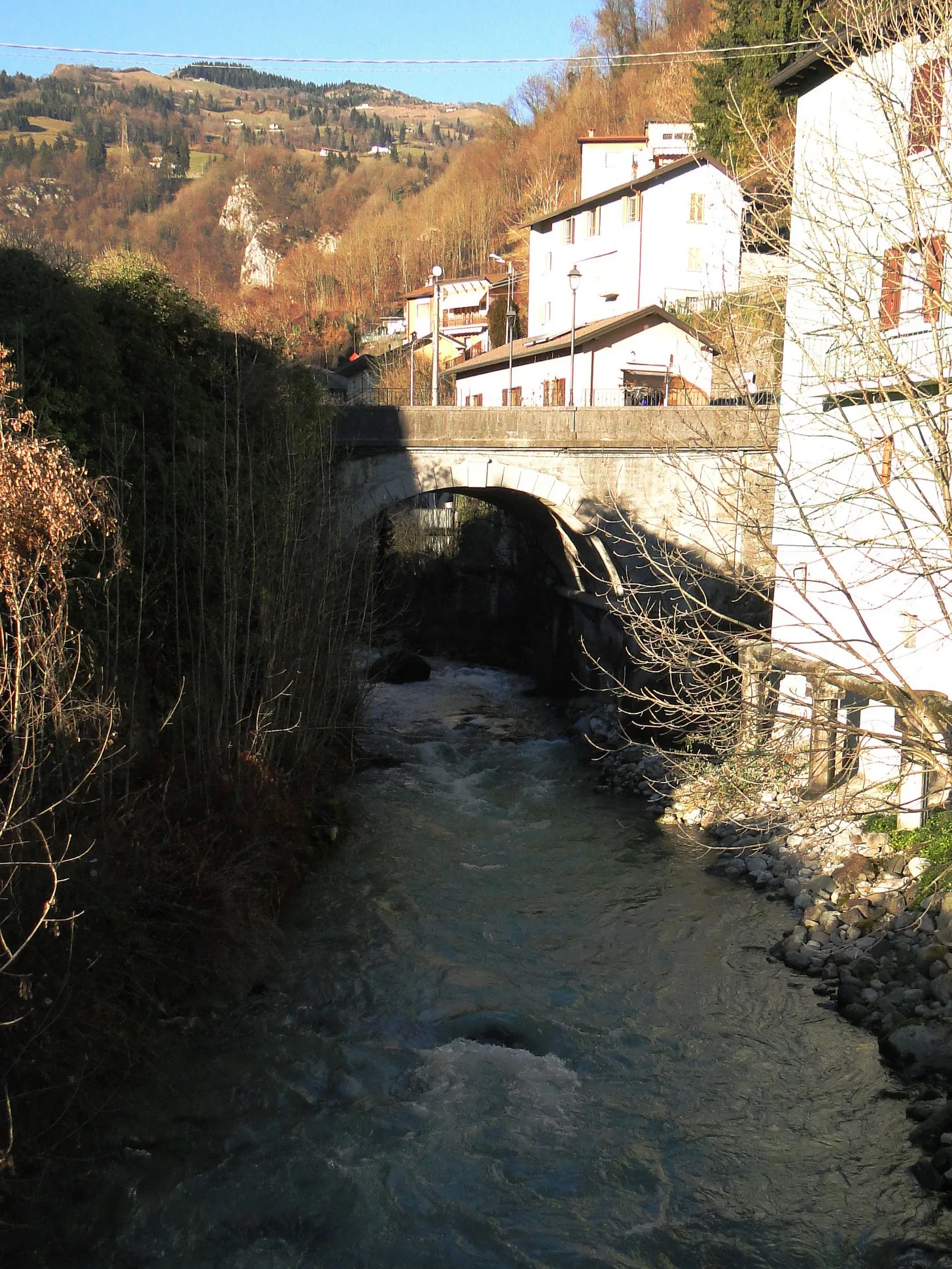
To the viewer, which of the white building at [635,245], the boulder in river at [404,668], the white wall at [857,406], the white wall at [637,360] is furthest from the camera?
the white building at [635,245]

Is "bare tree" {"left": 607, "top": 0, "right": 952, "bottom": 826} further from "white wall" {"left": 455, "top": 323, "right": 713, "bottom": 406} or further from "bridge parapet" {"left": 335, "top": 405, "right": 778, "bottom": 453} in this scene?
"white wall" {"left": 455, "top": 323, "right": 713, "bottom": 406}

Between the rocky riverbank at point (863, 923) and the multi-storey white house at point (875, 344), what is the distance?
131 centimetres

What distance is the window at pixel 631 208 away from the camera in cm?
2728

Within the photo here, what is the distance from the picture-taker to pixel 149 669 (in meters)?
9.09

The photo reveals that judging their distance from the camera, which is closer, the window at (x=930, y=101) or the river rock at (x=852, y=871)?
the window at (x=930, y=101)

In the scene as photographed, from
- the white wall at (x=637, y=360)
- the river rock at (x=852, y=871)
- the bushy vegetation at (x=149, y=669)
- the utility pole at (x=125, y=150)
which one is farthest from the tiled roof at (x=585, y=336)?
the utility pole at (x=125, y=150)

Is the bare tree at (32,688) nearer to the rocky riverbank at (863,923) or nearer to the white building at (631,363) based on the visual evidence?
the rocky riverbank at (863,923)

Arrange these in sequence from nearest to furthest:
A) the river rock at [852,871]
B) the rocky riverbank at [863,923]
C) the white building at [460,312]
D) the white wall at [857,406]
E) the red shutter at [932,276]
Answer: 1. the red shutter at [932,276]
2. the white wall at [857,406]
3. the rocky riverbank at [863,923]
4. the river rock at [852,871]
5. the white building at [460,312]

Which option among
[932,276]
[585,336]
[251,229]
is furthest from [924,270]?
[251,229]

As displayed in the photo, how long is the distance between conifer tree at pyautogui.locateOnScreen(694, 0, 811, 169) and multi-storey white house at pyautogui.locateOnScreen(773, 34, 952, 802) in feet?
47.9

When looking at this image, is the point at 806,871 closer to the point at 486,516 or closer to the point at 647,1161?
the point at 647,1161

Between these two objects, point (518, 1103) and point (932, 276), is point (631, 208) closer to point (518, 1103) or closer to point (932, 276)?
point (932, 276)

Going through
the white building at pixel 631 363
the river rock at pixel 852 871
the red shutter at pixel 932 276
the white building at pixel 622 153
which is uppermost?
the white building at pixel 622 153

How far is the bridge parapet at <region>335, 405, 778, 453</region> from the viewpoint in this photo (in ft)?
53.0
